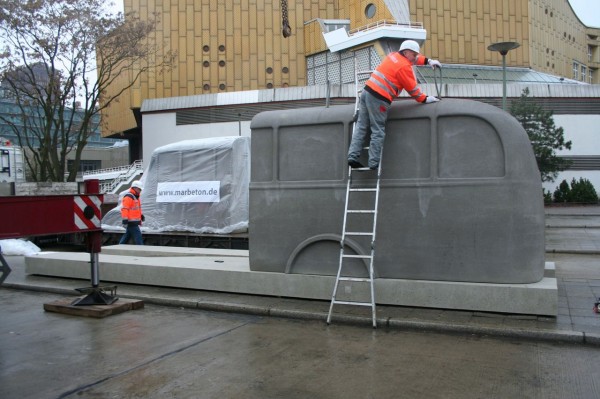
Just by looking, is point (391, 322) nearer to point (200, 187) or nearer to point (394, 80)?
point (394, 80)

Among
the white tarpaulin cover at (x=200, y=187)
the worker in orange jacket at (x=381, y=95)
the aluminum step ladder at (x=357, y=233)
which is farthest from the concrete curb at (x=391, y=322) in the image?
the white tarpaulin cover at (x=200, y=187)

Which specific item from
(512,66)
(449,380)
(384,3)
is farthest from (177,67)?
(449,380)

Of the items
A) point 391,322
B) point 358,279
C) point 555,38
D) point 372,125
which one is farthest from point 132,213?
point 555,38

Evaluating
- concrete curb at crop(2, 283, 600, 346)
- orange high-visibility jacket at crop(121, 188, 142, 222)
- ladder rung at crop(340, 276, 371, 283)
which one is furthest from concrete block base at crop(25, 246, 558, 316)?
orange high-visibility jacket at crop(121, 188, 142, 222)

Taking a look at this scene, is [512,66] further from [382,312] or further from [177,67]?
[382,312]

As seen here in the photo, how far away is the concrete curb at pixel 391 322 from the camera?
5.39 meters

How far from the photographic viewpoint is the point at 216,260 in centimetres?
902

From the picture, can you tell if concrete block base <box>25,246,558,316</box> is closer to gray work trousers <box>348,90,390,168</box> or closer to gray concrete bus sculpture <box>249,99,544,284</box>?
gray concrete bus sculpture <box>249,99,544,284</box>

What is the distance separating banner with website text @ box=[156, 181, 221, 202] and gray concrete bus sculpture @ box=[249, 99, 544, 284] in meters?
6.14

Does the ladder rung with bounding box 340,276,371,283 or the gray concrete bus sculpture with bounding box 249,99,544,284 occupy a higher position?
the gray concrete bus sculpture with bounding box 249,99,544,284

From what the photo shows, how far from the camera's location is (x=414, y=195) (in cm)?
659

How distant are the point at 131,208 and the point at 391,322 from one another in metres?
8.26

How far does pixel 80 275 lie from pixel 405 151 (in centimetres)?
621

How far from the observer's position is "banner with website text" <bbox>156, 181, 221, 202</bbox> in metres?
13.5
